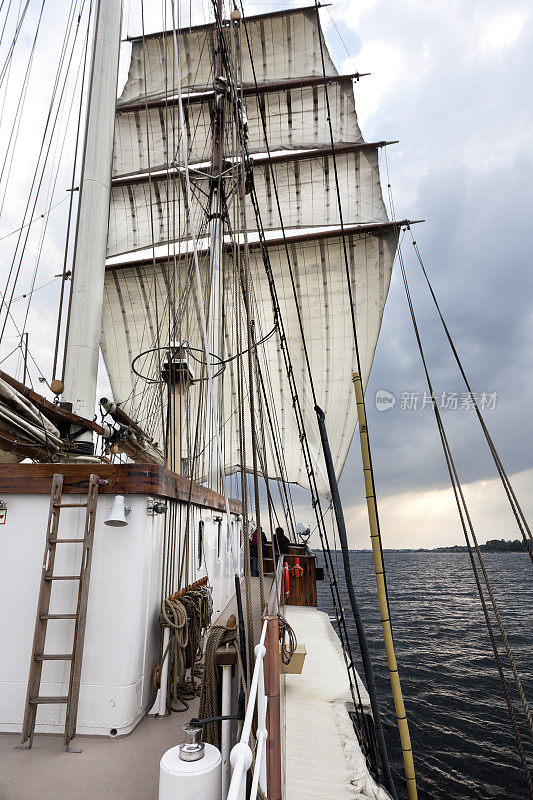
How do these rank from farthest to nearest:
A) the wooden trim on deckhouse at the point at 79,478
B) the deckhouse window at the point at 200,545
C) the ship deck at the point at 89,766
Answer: the deckhouse window at the point at 200,545
the wooden trim on deckhouse at the point at 79,478
the ship deck at the point at 89,766

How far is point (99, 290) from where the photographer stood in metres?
7.73

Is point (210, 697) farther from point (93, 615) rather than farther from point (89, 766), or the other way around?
point (93, 615)

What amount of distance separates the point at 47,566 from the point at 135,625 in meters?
0.86

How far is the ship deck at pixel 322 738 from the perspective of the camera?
387cm

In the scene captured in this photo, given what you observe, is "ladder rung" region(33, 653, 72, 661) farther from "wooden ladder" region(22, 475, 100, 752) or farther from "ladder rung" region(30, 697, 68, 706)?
"ladder rung" region(30, 697, 68, 706)

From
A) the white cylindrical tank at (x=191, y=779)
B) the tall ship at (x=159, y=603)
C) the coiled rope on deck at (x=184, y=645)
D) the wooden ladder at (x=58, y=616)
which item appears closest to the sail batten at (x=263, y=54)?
the tall ship at (x=159, y=603)

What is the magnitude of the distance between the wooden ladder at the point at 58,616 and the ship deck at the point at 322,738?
78.2 inches

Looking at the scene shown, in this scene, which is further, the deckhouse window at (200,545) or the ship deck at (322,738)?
the deckhouse window at (200,545)

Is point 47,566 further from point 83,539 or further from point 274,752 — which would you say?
point 274,752

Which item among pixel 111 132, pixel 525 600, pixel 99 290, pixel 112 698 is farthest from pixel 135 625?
pixel 525 600

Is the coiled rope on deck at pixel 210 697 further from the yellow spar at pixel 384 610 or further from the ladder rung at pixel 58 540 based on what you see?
the ladder rung at pixel 58 540

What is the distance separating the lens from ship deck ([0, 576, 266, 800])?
2.79 meters

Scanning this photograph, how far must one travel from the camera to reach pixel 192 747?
2.31 metres

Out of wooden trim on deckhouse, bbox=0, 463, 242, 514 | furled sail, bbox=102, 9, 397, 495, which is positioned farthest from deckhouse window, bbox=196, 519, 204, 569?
furled sail, bbox=102, 9, 397, 495
